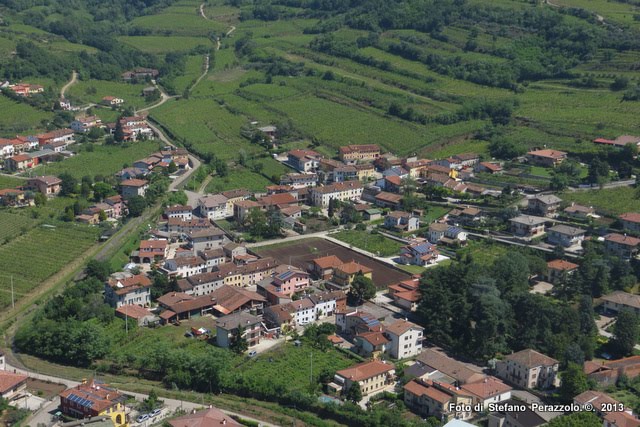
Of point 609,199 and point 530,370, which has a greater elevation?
point 609,199

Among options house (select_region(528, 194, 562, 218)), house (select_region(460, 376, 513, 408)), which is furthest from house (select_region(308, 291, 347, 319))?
house (select_region(528, 194, 562, 218))

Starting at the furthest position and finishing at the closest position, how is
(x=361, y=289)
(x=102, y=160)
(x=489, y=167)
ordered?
(x=102, y=160) < (x=489, y=167) < (x=361, y=289)

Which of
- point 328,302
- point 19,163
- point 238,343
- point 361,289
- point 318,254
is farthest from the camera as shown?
point 19,163

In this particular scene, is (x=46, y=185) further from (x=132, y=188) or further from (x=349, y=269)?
(x=349, y=269)

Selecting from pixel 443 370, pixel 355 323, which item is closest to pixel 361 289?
pixel 355 323

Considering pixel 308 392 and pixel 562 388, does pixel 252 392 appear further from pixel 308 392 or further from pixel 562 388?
pixel 562 388

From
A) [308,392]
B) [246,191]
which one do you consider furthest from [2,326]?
[246,191]
